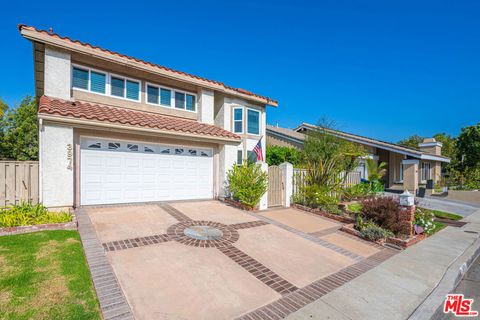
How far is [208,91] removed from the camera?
1325 centimetres

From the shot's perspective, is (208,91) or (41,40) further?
(208,91)

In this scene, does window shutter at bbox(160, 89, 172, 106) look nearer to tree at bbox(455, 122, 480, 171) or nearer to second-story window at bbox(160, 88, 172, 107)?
second-story window at bbox(160, 88, 172, 107)

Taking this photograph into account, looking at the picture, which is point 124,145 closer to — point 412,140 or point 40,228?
point 40,228

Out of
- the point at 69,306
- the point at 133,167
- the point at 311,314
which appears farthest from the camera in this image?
the point at 133,167

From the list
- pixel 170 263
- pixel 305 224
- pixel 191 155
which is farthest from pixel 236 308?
pixel 191 155

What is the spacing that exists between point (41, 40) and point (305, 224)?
11.4 metres

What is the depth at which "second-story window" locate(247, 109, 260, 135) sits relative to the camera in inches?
637

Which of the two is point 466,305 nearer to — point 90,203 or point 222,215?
point 222,215

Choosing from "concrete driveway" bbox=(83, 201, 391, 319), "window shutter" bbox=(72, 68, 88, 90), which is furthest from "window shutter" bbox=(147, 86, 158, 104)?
"concrete driveway" bbox=(83, 201, 391, 319)

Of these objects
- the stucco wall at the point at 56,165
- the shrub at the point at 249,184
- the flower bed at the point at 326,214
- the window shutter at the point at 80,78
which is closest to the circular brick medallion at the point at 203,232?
the shrub at the point at 249,184

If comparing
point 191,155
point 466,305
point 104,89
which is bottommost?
point 466,305

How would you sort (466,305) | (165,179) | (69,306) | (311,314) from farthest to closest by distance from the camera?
(165,179) → (466,305) → (311,314) → (69,306)
